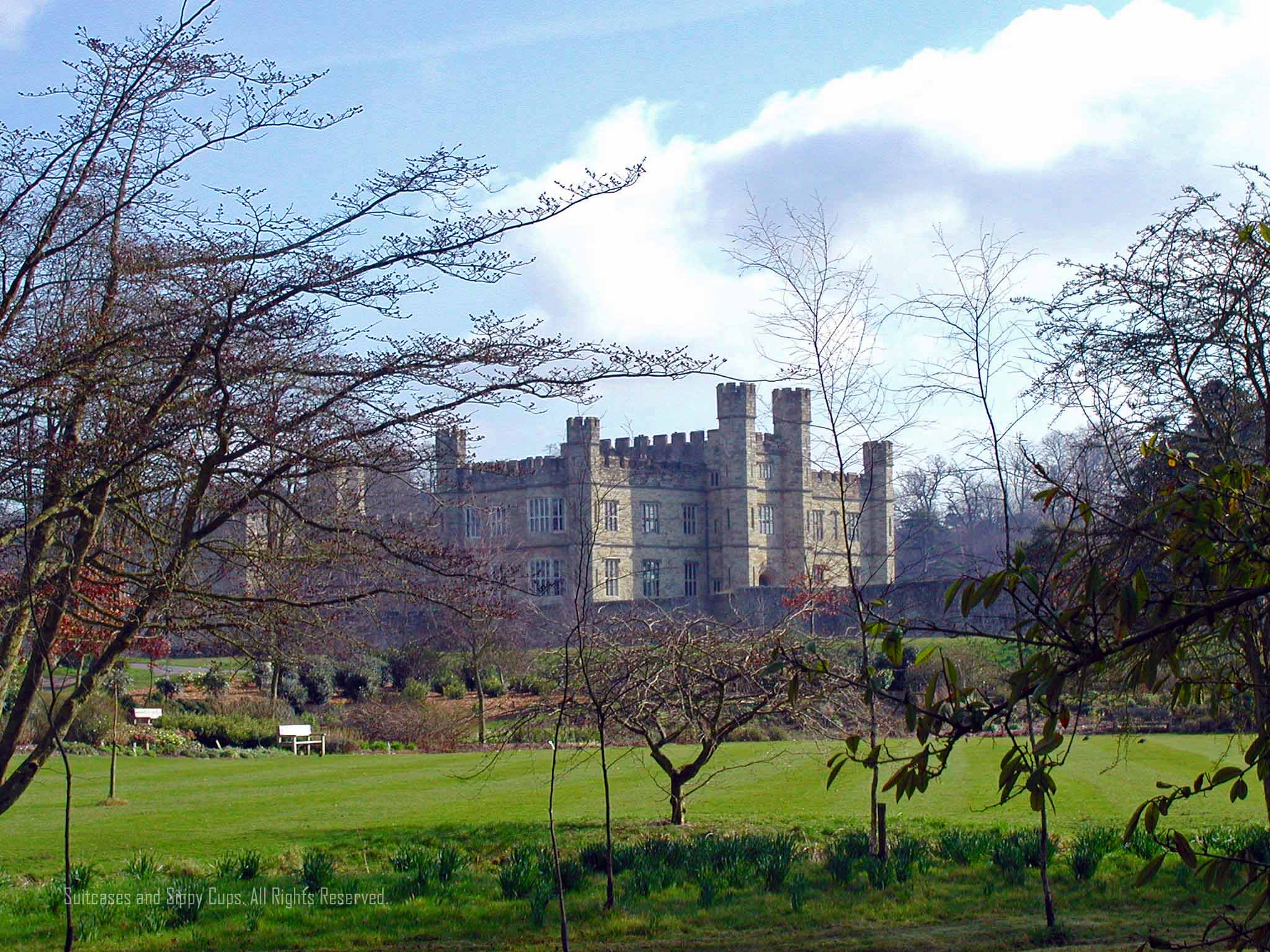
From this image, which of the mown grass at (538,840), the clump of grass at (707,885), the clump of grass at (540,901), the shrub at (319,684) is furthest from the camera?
the shrub at (319,684)

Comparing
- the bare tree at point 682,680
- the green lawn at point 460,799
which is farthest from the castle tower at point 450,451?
the green lawn at point 460,799

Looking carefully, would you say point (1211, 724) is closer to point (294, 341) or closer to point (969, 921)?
point (969, 921)

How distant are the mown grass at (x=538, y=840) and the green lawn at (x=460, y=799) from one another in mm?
56

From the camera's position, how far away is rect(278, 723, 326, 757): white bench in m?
21.5

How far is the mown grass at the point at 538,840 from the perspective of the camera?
25.1 feet

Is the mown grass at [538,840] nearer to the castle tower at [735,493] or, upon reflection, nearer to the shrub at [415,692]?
the shrub at [415,692]

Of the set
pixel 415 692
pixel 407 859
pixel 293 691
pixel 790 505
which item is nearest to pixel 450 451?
pixel 407 859

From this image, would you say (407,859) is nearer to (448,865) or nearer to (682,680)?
(448,865)

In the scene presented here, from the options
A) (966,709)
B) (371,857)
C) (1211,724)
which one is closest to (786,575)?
(1211,724)

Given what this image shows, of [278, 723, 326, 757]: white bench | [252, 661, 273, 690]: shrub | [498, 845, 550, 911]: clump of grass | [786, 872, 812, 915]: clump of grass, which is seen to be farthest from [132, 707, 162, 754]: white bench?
[786, 872, 812, 915]: clump of grass

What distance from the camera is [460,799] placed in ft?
48.6

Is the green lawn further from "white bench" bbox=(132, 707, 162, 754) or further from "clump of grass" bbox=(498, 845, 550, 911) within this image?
"white bench" bbox=(132, 707, 162, 754)

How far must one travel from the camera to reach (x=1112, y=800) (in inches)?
535

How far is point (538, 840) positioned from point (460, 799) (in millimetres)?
3998
